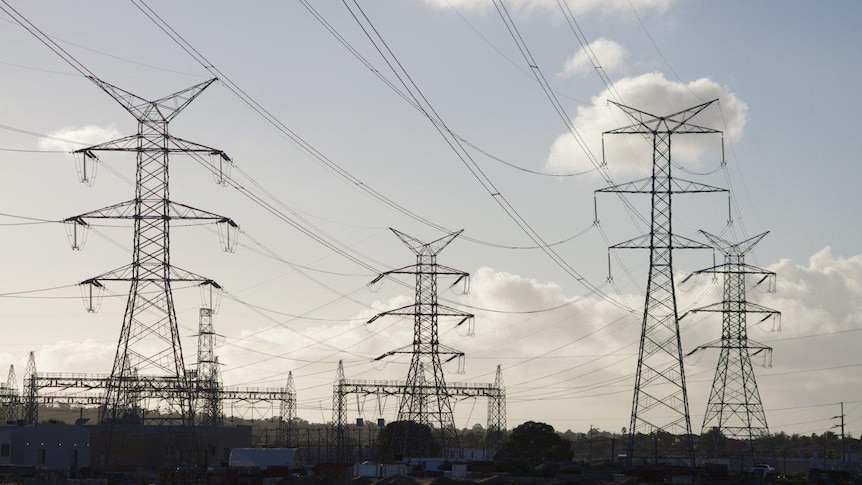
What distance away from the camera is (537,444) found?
412ft

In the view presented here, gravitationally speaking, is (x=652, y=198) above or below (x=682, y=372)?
above

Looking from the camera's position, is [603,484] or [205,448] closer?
[603,484]

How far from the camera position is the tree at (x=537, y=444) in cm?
12450

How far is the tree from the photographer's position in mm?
124500

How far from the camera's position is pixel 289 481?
65.1 m

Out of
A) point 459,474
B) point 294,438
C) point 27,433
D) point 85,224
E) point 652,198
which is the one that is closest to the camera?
point 85,224

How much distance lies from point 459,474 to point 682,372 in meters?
18.4

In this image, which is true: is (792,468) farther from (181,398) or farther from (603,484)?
(181,398)

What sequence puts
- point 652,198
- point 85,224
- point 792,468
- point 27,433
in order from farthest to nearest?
point 792,468 → point 27,433 → point 652,198 → point 85,224

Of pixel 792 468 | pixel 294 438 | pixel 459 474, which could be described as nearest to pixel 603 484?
pixel 459 474

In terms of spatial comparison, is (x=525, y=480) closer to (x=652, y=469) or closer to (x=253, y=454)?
(x=652, y=469)

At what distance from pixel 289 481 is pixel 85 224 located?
18030 millimetres

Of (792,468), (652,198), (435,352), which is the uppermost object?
(652,198)

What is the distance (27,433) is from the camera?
9944cm
